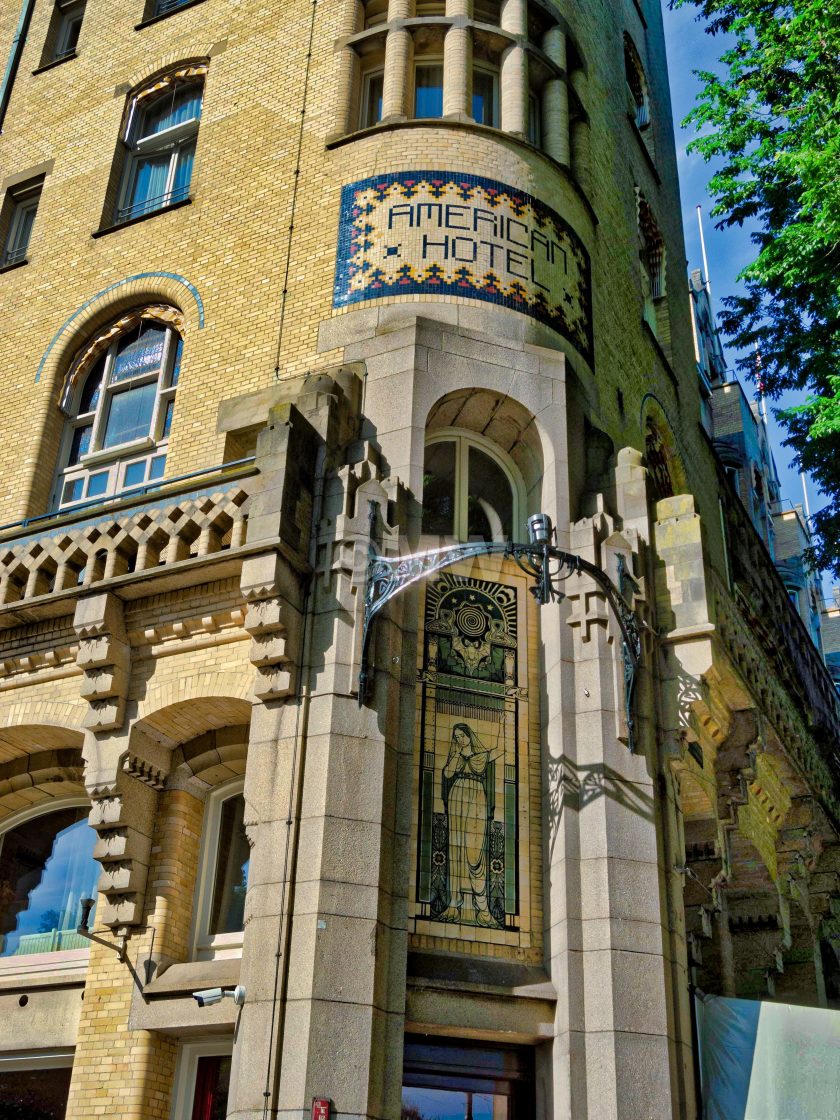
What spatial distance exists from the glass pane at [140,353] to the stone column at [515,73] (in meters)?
5.90

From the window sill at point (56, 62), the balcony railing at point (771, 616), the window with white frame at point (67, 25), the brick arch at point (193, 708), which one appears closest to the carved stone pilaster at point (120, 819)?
the brick arch at point (193, 708)

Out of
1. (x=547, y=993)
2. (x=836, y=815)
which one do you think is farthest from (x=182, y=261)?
(x=836, y=815)

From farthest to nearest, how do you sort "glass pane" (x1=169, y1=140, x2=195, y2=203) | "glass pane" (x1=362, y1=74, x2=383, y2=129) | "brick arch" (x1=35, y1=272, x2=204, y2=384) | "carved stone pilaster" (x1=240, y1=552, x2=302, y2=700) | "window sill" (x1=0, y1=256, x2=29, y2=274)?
1. "window sill" (x1=0, y1=256, x2=29, y2=274)
2. "glass pane" (x1=169, y1=140, x2=195, y2=203)
3. "glass pane" (x1=362, y1=74, x2=383, y2=129)
4. "brick arch" (x1=35, y1=272, x2=204, y2=384)
5. "carved stone pilaster" (x1=240, y1=552, x2=302, y2=700)

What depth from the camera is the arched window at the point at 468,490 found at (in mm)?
15617

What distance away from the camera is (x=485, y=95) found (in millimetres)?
19172

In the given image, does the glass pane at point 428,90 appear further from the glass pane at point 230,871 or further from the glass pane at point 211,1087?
the glass pane at point 211,1087

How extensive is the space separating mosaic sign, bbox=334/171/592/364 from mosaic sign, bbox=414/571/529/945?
403 centimetres

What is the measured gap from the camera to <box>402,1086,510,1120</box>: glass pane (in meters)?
12.2

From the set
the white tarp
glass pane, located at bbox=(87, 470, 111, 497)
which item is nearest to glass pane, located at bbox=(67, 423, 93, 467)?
glass pane, located at bbox=(87, 470, 111, 497)

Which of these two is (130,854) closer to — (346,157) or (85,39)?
(346,157)

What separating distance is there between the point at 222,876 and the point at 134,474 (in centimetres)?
619

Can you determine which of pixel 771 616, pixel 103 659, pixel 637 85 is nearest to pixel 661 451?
pixel 771 616

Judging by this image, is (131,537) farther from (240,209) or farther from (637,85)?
(637,85)

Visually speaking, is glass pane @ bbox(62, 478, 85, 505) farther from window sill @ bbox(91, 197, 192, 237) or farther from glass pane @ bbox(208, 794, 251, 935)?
glass pane @ bbox(208, 794, 251, 935)
